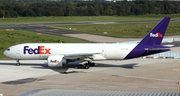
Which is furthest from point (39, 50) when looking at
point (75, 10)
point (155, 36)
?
point (75, 10)

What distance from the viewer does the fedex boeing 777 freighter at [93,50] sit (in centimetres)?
5209

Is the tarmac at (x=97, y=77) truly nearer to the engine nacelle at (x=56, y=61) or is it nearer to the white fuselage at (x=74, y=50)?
the engine nacelle at (x=56, y=61)

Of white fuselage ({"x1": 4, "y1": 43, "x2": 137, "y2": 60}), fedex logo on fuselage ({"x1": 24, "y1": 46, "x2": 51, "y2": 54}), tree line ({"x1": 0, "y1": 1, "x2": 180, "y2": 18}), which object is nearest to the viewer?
white fuselage ({"x1": 4, "y1": 43, "x2": 137, "y2": 60})

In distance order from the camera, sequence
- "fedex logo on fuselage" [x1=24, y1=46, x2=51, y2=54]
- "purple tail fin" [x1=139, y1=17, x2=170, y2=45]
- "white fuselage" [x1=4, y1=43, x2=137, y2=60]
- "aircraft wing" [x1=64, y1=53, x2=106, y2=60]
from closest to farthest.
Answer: "aircraft wing" [x1=64, y1=53, x2=106, y2=60], "purple tail fin" [x1=139, y1=17, x2=170, y2=45], "white fuselage" [x1=4, y1=43, x2=137, y2=60], "fedex logo on fuselage" [x1=24, y1=46, x2=51, y2=54]

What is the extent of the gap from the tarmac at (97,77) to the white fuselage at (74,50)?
1937 millimetres

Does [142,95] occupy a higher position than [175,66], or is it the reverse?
[142,95]

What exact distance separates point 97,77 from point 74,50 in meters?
7.93

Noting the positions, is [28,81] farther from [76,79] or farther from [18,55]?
[18,55]

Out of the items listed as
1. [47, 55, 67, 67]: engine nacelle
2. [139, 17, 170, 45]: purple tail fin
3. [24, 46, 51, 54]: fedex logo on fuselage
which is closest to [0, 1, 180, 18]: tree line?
[24, 46, 51, 54]: fedex logo on fuselage

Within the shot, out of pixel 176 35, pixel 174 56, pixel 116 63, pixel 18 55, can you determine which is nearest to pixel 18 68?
pixel 18 55

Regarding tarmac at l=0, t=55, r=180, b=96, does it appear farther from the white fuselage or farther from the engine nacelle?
the white fuselage

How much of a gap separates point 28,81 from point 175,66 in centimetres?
2266

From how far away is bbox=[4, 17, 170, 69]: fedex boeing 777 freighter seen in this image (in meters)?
52.1

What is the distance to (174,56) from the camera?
65000 millimetres
